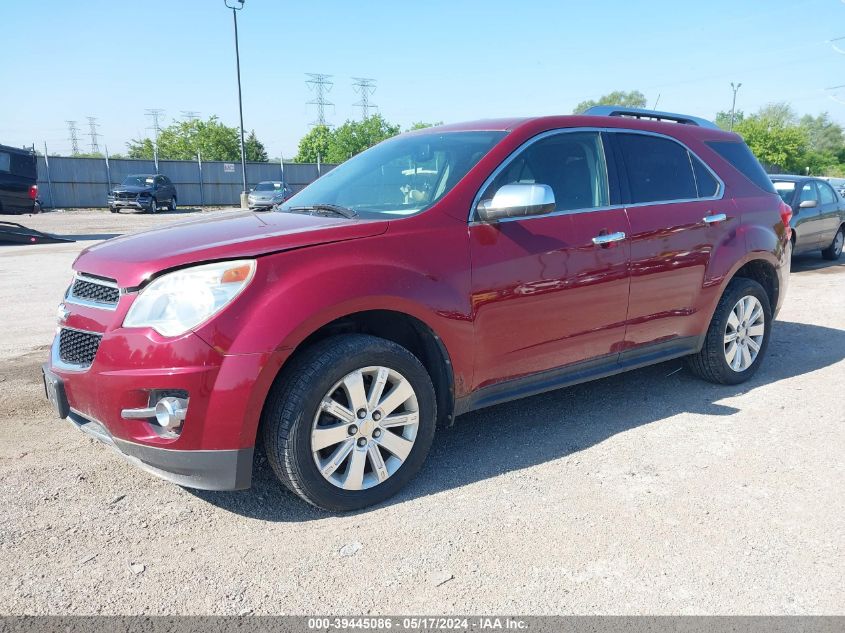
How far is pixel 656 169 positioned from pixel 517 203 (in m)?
1.54

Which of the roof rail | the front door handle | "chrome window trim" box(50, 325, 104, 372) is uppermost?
the roof rail

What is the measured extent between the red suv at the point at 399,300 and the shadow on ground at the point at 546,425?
10.8 inches

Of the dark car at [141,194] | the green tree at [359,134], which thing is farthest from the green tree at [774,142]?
the dark car at [141,194]

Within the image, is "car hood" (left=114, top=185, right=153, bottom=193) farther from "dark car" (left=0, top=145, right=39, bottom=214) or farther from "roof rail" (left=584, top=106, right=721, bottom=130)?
"roof rail" (left=584, top=106, right=721, bottom=130)

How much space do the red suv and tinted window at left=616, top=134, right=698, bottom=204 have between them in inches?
0.6

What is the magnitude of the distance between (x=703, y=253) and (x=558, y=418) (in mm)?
1506

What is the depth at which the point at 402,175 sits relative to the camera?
3.89 m

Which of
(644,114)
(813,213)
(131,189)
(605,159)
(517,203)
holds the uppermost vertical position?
(644,114)

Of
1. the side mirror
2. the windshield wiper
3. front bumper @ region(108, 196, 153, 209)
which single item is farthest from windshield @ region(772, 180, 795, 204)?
front bumper @ region(108, 196, 153, 209)

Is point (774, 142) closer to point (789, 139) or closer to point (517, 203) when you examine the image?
point (789, 139)

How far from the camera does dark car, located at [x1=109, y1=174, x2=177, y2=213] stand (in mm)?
29297

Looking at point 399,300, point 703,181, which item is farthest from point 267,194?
point 399,300

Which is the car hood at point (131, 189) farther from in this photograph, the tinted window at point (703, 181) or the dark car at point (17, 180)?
the tinted window at point (703, 181)

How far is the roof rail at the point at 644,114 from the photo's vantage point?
461 cm
